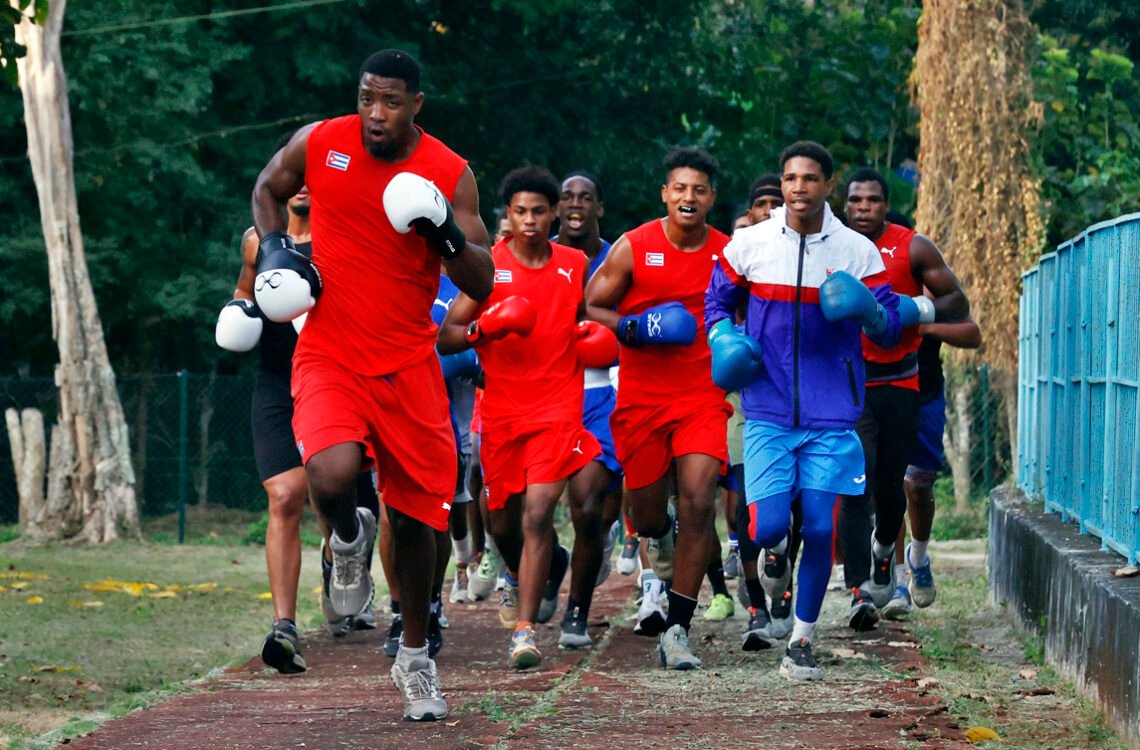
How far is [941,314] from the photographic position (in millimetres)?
9773

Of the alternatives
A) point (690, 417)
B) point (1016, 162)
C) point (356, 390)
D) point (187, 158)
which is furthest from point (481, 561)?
point (187, 158)

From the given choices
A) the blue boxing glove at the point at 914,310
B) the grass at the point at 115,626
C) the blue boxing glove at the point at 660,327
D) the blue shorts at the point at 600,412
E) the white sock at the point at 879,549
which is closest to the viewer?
the grass at the point at 115,626

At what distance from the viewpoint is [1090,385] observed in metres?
8.48

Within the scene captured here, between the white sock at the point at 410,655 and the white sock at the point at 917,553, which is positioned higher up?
the white sock at the point at 917,553

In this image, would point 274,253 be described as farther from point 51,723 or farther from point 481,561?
point 481,561

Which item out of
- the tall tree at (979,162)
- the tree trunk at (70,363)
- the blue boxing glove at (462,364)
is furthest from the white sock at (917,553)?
the tree trunk at (70,363)

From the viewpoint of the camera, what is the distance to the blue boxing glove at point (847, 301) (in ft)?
25.3

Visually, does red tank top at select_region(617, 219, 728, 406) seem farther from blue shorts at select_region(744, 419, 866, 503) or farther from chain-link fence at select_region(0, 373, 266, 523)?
chain-link fence at select_region(0, 373, 266, 523)

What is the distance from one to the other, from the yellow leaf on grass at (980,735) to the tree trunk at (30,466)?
579 inches

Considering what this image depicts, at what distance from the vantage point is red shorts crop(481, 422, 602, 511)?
885 centimetres

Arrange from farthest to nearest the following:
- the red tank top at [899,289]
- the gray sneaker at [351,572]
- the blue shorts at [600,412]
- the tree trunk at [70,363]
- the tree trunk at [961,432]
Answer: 1. the tree trunk at [961,432]
2. the tree trunk at [70,363]
3. the blue shorts at [600,412]
4. the red tank top at [899,289]
5. the gray sneaker at [351,572]

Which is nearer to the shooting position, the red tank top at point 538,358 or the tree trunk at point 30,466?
the red tank top at point 538,358

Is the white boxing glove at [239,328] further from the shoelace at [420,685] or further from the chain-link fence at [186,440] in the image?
the chain-link fence at [186,440]

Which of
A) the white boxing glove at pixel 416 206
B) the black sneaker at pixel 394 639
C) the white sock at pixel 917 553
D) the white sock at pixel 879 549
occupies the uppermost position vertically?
the white boxing glove at pixel 416 206
